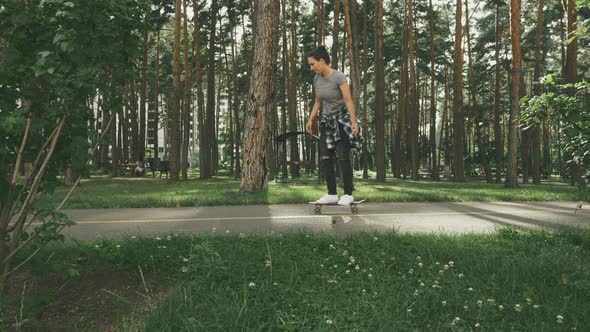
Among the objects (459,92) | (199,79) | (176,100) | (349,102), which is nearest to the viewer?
(349,102)

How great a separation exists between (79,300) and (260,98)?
885cm

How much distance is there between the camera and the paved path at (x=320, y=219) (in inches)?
225

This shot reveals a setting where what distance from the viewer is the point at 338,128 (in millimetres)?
6570

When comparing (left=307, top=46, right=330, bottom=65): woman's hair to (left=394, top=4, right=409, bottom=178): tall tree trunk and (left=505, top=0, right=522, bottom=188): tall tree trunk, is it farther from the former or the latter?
(left=394, top=4, right=409, bottom=178): tall tree trunk

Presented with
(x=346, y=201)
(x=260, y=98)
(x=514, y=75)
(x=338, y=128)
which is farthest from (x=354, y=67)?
(x=346, y=201)

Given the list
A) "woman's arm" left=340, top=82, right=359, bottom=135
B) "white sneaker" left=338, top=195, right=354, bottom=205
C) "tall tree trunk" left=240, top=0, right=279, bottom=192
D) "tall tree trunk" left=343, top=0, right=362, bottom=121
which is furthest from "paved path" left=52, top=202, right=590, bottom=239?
"tall tree trunk" left=343, top=0, right=362, bottom=121

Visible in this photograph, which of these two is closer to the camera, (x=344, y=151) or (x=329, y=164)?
(x=344, y=151)

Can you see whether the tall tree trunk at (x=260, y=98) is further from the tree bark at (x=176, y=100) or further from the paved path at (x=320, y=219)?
the tree bark at (x=176, y=100)

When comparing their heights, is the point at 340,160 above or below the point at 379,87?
below

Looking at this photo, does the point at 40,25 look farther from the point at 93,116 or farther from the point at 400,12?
the point at 400,12

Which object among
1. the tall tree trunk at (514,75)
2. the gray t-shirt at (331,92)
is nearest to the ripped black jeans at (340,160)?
the gray t-shirt at (331,92)

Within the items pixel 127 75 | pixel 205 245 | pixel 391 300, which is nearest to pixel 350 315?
pixel 391 300

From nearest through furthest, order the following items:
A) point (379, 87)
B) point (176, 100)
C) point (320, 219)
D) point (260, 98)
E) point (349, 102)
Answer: point (349, 102)
point (320, 219)
point (260, 98)
point (379, 87)
point (176, 100)

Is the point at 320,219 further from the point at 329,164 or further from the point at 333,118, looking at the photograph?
the point at 333,118
